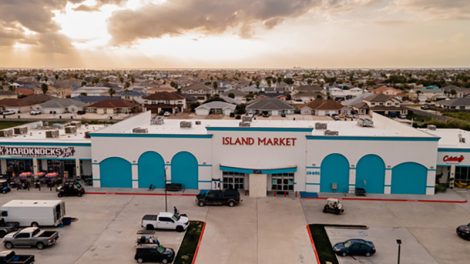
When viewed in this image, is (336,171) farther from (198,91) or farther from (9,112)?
(198,91)

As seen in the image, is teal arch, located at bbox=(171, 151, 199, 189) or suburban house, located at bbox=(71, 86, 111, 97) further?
suburban house, located at bbox=(71, 86, 111, 97)

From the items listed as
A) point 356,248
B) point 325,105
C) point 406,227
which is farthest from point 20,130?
point 325,105

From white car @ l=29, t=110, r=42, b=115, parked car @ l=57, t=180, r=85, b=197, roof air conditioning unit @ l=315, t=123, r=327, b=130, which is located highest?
roof air conditioning unit @ l=315, t=123, r=327, b=130

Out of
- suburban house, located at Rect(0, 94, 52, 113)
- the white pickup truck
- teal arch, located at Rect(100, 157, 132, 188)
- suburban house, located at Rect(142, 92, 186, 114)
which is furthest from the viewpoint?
suburban house, located at Rect(142, 92, 186, 114)

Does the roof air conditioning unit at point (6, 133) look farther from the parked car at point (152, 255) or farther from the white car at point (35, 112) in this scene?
the white car at point (35, 112)

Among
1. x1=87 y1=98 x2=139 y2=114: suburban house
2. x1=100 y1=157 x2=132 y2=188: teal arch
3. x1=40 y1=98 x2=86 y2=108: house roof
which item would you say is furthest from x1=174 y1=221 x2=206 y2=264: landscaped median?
x1=40 y1=98 x2=86 y2=108: house roof

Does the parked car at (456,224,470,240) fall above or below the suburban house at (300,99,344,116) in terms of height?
below

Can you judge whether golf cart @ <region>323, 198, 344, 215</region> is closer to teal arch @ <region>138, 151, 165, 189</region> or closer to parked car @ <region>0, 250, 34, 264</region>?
teal arch @ <region>138, 151, 165, 189</region>
